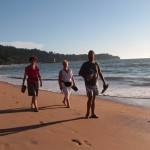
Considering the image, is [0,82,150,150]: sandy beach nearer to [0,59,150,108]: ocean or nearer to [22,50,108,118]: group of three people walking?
[22,50,108,118]: group of three people walking

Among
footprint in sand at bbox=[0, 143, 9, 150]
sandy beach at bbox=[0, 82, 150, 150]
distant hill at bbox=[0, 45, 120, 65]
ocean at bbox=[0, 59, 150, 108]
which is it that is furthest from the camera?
distant hill at bbox=[0, 45, 120, 65]

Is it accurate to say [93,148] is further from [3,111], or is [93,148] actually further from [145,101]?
[145,101]

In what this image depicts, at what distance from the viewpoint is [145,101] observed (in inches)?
468

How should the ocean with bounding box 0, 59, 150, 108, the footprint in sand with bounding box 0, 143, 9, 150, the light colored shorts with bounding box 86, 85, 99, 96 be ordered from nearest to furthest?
the footprint in sand with bounding box 0, 143, 9, 150
the light colored shorts with bounding box 86, 85, 99, 96
the ocean with bounding box 0, 59, 150, 108

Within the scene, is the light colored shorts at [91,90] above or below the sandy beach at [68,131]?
above

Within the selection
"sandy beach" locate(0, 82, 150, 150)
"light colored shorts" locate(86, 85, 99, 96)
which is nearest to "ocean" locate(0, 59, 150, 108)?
A: "light colored shorts" locate(86, 85, 99, 96)

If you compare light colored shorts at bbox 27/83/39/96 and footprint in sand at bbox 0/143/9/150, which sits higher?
light colored shorts at bbox 27/83/39/96

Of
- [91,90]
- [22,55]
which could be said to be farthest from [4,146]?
[22,55]

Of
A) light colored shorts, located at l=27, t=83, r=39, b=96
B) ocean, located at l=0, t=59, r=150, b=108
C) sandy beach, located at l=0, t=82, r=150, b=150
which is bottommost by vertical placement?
ocean, located at l=0, t=59, r=150, b=108

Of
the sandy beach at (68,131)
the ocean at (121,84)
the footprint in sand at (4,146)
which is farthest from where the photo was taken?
the ocean at (121,84)

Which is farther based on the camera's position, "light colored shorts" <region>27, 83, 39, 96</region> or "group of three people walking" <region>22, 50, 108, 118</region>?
"light colored shorts" <region>27, 83, 39, 96</region>

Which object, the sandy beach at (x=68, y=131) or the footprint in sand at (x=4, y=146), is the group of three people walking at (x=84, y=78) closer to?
the sandy beach at (x=68, y=131)

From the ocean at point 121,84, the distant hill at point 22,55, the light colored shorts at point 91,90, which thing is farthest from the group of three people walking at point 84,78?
the distant hill at point 22,55

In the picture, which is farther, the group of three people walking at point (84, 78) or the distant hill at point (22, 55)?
the distant hill at point (22, 55)
